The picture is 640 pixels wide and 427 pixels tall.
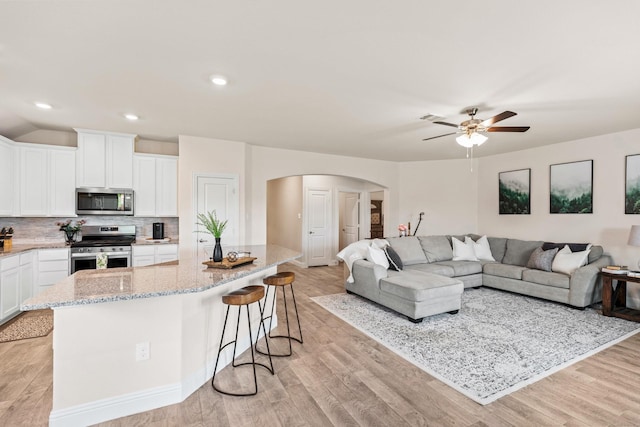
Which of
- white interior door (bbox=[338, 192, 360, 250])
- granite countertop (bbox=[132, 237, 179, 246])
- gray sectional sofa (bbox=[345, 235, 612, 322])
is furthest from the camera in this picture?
white interior door (bbox=[338, 192, 360, 250])

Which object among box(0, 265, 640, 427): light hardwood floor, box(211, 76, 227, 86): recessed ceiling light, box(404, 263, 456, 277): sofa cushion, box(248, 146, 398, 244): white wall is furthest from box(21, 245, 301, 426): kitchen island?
box(404, 263, 456, 277): sofa cushion

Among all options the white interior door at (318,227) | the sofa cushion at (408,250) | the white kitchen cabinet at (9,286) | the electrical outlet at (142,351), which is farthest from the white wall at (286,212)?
the electrical outlet at (142,351)

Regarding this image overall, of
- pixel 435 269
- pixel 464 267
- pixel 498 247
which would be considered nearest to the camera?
pixel 435 269

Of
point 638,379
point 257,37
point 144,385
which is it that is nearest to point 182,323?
point 144,385

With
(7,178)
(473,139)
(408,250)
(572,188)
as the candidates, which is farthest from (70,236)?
(572,188)

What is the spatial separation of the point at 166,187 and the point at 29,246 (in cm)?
186

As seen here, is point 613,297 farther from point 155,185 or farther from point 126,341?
point 155,185

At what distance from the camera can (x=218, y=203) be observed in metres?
5.11

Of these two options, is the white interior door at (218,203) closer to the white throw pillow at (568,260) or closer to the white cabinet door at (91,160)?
the white cabinet door at (91,160)

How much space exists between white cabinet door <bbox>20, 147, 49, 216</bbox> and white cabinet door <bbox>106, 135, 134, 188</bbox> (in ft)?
2.47

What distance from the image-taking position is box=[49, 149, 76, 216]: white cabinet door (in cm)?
445

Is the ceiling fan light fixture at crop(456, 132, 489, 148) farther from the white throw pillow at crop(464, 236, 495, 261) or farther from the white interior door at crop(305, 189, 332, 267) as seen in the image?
the white interior door at crop(305, 189, 332, 267)

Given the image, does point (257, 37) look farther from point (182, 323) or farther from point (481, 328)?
point (481, 328)

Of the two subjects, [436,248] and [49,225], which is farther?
[436,248]
